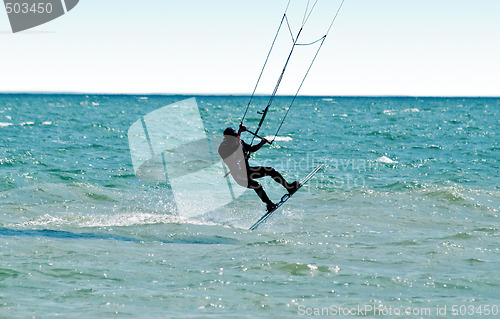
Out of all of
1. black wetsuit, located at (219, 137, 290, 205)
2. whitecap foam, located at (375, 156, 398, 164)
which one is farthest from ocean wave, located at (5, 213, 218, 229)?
whitecap foam, located at (375, 156, 398, 164)

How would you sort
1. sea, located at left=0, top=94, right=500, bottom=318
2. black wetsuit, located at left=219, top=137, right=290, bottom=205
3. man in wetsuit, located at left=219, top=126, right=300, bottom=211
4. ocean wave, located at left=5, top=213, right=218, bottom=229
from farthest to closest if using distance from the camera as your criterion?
ocean wave, located at left=5, top=213, right=218, bottom=229
black wetsuit, located at left=219, top=137, right=290, bottom=205
man in wetsuit, located at left=219, top=126, right=300, bottom=211
sea, located at left=0, top=94, right=500, bottom=318

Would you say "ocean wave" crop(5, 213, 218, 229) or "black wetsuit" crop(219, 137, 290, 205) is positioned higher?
"black wetsuit" crop(219, 137, 290, 205)

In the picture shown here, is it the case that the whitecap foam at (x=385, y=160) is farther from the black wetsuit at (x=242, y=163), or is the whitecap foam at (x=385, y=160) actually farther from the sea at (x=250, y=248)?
the black wetsuit at (x=242, y=163)

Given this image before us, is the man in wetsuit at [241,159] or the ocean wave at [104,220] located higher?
the man in wetsuit at [241,159]

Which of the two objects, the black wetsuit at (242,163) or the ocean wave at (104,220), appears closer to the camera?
the black wetsuit at (242,163)

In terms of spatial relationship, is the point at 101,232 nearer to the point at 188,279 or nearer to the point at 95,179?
the point at 188,279

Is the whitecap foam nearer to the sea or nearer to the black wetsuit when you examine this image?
the sea

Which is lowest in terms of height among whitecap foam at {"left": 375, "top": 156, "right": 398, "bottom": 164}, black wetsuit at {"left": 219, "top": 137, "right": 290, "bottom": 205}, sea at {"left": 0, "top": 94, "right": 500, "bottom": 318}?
whitecap foam at {"left": 375, "top": 156, "right": 398, "bottom": 164}

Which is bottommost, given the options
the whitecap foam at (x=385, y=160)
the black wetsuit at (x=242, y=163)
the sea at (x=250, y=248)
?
the whitecap foam at (x=385, y=160)

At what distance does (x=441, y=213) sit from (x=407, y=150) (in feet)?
64.6

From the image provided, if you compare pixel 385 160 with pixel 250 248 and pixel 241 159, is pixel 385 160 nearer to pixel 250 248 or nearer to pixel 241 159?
pixel 241 159

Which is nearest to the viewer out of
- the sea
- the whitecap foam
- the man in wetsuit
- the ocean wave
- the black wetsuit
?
the sea

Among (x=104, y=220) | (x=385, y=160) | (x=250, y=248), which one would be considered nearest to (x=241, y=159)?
(x=250, y=248)

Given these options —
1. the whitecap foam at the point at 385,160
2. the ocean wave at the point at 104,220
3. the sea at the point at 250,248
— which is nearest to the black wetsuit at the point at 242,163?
the sea at the point at 250,248
